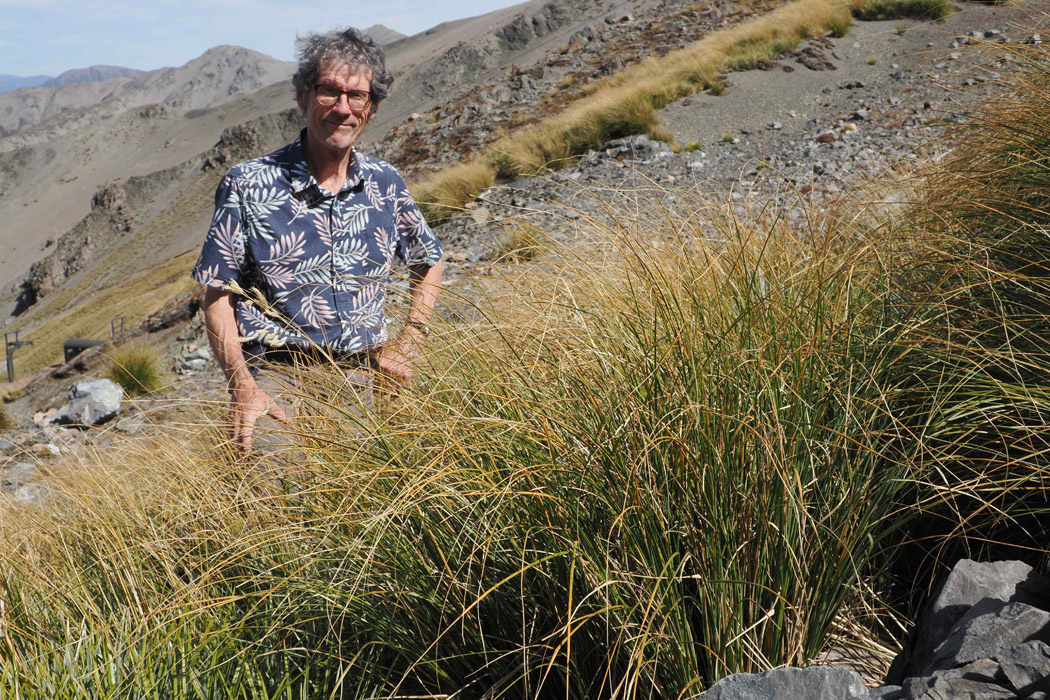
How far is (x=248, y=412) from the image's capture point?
2328 mm

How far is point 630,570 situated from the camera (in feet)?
5.28

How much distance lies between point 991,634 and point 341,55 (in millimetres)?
2568

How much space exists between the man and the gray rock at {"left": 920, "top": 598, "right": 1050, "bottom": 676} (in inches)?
68.4

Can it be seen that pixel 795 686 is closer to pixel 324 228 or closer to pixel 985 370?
pixel 985 370

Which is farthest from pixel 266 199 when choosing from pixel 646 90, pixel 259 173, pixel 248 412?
pixel 646 90

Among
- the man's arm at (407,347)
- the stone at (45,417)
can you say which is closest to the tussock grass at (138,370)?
the stone at (45,417)

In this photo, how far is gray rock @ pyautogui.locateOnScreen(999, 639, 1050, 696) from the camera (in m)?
1.27

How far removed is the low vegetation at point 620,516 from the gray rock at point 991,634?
5.5 inches

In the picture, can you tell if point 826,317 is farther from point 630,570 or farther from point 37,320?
point 37,320

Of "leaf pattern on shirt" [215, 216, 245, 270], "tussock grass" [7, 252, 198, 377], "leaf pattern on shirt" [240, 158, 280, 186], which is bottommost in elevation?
"tussock grass" [7, 252, 198, 377]

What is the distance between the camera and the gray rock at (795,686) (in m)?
1.32

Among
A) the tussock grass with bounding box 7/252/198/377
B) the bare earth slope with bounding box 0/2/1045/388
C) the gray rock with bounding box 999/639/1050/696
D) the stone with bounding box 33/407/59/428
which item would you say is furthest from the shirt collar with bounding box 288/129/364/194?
the tussock grass with bounding box 7/252/198/377

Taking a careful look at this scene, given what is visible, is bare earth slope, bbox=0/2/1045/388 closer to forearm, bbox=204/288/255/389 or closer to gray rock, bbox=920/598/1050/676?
forearm, bbox=204/288/255/389

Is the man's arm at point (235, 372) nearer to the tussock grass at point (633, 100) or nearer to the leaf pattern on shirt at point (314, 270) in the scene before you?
the leaf pattern on shirt at point (314, 270)
